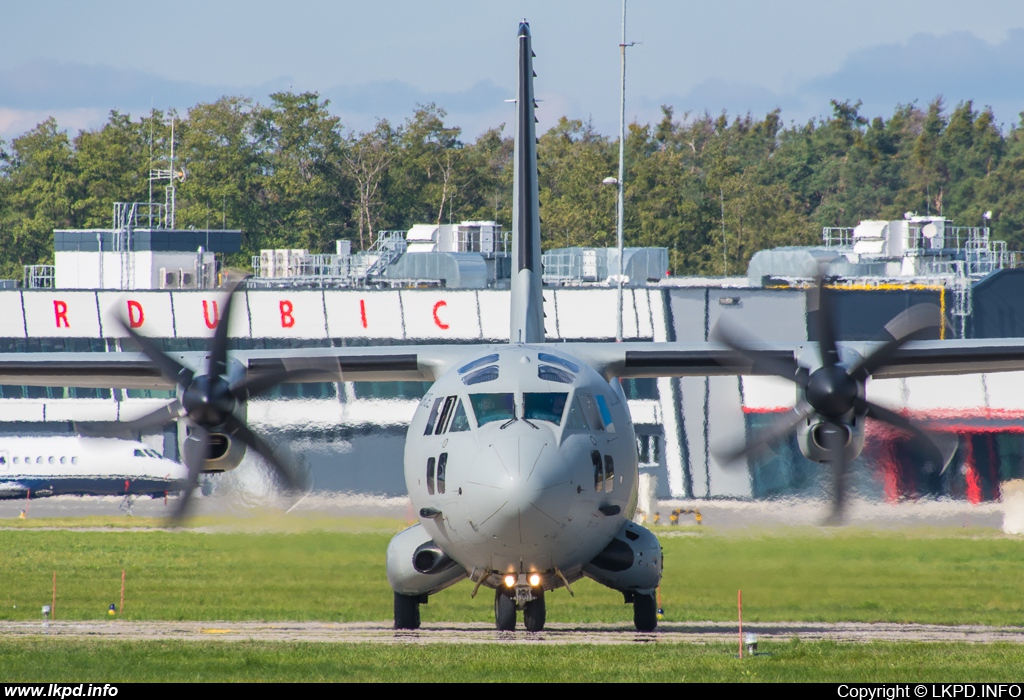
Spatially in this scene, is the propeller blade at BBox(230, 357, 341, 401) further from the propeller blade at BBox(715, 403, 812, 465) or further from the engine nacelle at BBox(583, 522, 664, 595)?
the propeller blade at BBox(715, 403, 812, 465)

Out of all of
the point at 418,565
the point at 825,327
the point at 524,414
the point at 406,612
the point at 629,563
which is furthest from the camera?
the point at 406,612

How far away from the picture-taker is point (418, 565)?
60.3 feet

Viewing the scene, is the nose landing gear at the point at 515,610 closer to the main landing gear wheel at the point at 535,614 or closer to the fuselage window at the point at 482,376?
the main landing gear wheel at the point at 535,614

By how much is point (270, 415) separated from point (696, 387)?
790 inches

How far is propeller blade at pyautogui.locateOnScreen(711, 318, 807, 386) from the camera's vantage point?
1902 cm

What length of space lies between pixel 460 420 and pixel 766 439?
16.3ft

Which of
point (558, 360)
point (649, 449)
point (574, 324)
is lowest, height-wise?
point (649, 449)

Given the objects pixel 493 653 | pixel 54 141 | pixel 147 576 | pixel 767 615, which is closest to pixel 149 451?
pixel 147 576

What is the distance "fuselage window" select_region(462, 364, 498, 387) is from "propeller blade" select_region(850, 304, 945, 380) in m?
5.07

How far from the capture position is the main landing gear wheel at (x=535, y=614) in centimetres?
1780

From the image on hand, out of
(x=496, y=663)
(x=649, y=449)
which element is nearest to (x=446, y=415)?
(x=496, y=663)

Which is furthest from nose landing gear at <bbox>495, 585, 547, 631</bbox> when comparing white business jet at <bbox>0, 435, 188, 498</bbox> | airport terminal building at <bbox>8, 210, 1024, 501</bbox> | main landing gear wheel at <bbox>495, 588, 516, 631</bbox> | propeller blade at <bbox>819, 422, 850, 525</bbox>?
white business jet at <bbox>0, 435, 188, 498</bbox>

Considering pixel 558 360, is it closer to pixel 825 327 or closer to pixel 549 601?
pixel 825 327

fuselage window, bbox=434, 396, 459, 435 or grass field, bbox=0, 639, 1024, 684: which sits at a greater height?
fuselage window, bbox=434, 396, 459, 435
